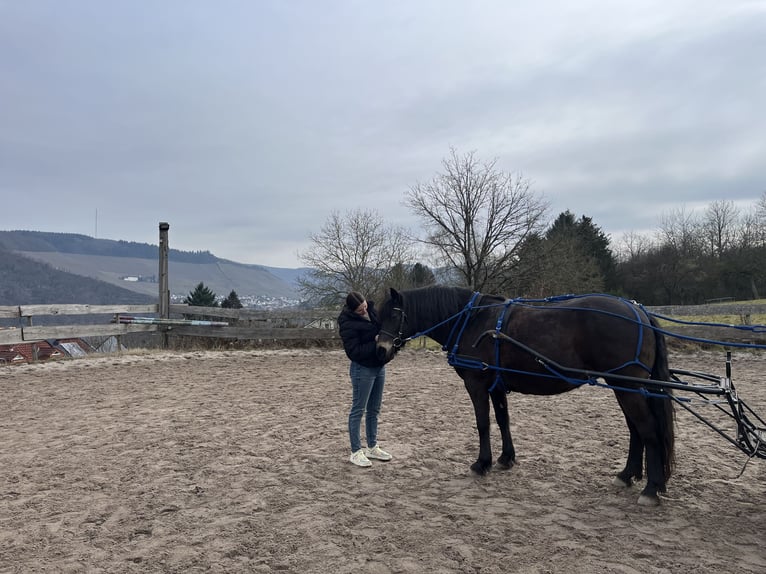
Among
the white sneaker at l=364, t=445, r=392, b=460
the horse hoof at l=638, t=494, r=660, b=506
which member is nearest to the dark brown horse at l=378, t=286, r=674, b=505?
the horse hoof at l=638, t=494, r=660, b=506

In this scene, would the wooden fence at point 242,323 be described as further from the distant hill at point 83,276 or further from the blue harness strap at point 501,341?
the distant hill at point 83,276

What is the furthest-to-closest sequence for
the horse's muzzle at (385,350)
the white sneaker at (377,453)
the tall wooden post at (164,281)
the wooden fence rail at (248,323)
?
the tall wooden post at (164,281)
the wooden fence rail at (248,323)
the white sneaker at (377,453)
the horse's muzzle at (385,350)

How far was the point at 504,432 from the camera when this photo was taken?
4723 mm

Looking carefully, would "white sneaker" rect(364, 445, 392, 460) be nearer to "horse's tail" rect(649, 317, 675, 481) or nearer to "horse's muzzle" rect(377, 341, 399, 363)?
"horse's muzzle" rect(377, 341, 399, 363)

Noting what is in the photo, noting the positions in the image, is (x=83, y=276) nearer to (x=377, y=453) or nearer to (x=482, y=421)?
(x=377, y=453)

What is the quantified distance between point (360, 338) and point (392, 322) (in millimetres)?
352

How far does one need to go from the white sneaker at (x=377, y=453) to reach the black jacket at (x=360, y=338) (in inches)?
34.8

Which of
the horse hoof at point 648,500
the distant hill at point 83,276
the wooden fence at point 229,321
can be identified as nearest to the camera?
the horse hoof at point 648,500

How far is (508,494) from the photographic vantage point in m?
4.07

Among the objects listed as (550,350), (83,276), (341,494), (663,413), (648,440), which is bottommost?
(341,494)

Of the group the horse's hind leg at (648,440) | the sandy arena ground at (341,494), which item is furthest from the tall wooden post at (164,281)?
the horse's hind leg at (648,440)

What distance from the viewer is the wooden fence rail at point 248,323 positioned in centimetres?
1144

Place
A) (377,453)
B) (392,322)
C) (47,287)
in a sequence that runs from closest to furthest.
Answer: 1. (392,322)
2. (377,453)
3. (47,287)

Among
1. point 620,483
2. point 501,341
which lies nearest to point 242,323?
point 501,341
